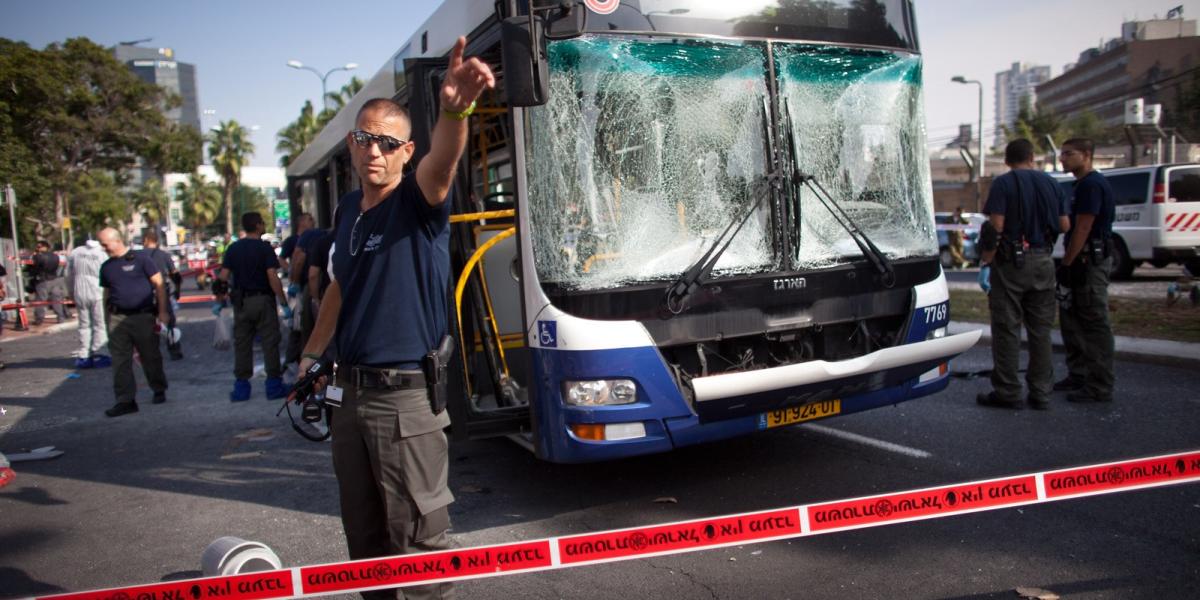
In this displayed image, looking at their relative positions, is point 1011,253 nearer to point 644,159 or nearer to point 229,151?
point 644,159

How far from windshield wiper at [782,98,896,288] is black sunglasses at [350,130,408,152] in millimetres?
2374

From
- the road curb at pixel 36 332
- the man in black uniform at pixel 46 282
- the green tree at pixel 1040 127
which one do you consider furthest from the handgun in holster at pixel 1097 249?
the green tree at pixel 1040 127

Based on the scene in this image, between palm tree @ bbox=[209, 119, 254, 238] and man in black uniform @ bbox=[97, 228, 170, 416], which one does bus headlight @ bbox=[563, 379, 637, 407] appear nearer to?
man in black uniform @ bbox=[97, 228, 170, 416]

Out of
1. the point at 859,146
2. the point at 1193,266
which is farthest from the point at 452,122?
the point at 1193,266

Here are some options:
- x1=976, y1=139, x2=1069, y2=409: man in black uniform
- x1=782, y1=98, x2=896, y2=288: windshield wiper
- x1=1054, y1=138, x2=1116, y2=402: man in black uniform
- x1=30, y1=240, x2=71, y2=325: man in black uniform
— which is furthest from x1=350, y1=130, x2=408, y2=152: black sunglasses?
x1=30, y1=240, x2=71, y2=325: man in black uniform

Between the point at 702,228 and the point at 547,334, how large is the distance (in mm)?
989

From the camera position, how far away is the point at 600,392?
396cm

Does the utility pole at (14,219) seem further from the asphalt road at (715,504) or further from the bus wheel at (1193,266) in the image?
the bus wheel at (1193,266)

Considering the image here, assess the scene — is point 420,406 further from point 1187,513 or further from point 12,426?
point 12,426

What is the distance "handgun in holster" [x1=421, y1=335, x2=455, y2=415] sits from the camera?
2688 mm

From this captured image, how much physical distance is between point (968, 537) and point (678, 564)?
4.56 ft

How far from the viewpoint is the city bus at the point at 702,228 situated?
4.00 m

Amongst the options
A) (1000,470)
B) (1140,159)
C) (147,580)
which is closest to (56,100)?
(147,580)

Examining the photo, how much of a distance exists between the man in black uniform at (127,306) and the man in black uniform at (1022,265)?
7805 mm
